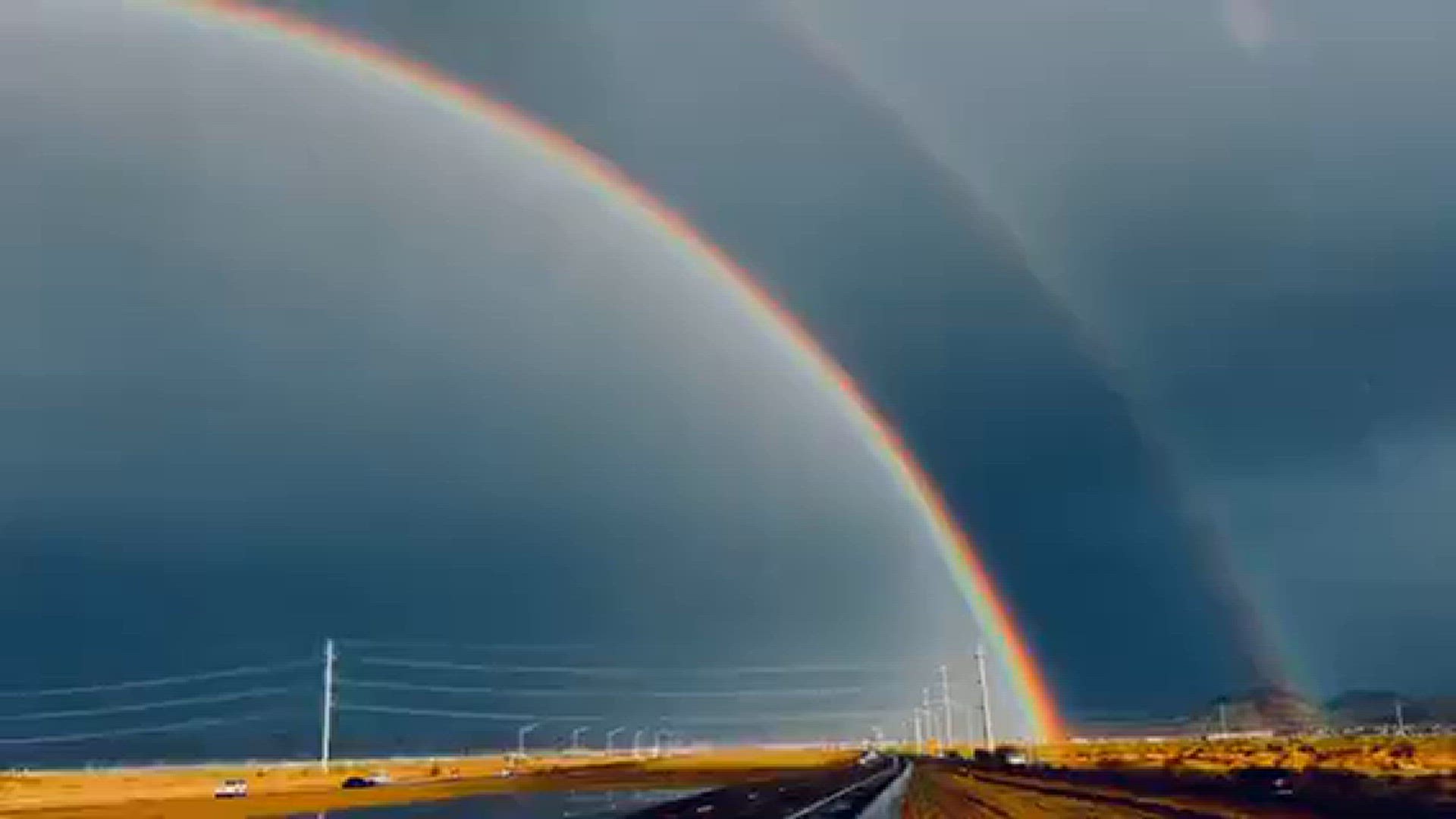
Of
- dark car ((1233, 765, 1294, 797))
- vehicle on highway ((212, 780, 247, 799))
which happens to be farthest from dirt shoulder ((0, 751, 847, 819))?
dark car ((1233, 765, 1294, 797))

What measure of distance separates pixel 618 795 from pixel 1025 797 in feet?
91.3

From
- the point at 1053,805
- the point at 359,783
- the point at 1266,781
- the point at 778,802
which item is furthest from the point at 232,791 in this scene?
the point at 1266,781

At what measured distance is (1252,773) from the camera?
210ft

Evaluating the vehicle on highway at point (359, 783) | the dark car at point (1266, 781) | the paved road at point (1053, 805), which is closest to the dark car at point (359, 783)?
the vehicle on highway at point (359, 783)

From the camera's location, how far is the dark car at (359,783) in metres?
112

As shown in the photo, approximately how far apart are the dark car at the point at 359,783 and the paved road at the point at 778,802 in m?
39.5

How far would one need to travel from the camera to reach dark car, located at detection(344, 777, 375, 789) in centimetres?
11156

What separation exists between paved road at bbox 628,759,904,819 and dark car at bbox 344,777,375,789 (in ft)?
130

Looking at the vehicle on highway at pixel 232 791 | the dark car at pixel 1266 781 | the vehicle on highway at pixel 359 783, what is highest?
the dark car at pixel 1266 781

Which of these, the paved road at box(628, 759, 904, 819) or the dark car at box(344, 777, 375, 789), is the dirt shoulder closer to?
the dark car at box(344, 777, 375, 789)

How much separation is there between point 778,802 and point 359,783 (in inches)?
2570

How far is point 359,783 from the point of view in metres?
114

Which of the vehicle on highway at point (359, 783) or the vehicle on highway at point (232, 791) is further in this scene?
the vehicle on highway at point (359, 783)

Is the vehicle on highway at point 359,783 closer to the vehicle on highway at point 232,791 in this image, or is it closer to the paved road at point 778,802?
the vehicle on highway at point 232,791
